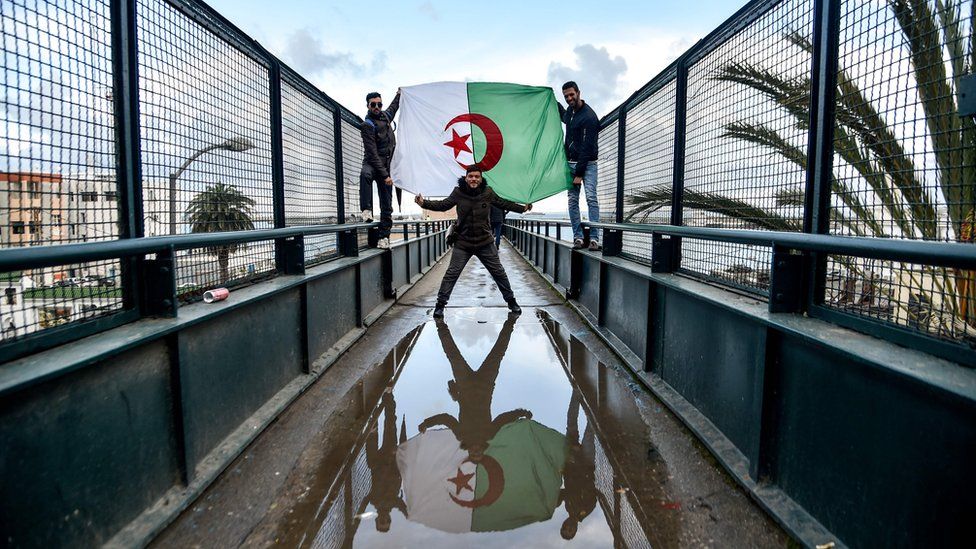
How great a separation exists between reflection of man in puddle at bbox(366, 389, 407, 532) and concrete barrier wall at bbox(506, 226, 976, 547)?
1.80 meters

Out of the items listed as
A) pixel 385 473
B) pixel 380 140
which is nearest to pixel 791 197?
pixel 385 473

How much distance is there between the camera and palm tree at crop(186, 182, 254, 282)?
138 inches

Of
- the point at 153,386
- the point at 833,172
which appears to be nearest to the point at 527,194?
the point at 833,172

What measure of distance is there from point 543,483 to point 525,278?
30.5ft

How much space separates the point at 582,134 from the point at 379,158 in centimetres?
290

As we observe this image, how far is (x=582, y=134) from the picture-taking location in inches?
292

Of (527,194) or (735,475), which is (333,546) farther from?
(527,194)

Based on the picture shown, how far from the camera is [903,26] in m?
2.33

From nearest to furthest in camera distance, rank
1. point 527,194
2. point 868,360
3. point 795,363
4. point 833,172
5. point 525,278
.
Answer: point 868,360 → point 795,363 → point 833,172 → point 527,194 → point 525,278

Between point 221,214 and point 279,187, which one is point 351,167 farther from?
point 221,214

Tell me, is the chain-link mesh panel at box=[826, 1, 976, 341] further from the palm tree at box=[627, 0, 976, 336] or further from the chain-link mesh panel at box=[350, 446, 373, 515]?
the chain-link mesh panel at box=[350, 446, 373, 515]

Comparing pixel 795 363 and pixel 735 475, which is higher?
pixel 795 363

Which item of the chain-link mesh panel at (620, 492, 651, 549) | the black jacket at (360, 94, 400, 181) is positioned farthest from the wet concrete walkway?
the black jacket at (360, 94, 400, 181)

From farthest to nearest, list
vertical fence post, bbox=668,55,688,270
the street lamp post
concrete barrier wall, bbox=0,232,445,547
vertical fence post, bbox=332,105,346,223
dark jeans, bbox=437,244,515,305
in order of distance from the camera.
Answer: dark jeans, bbox=437,244,515,305
vertical fence post, bbox=332,105,346,223
vertical fence post, bbox=668,55,688,270
the street lamp post
concrete barrier wall, bbox=0,232,445,547
